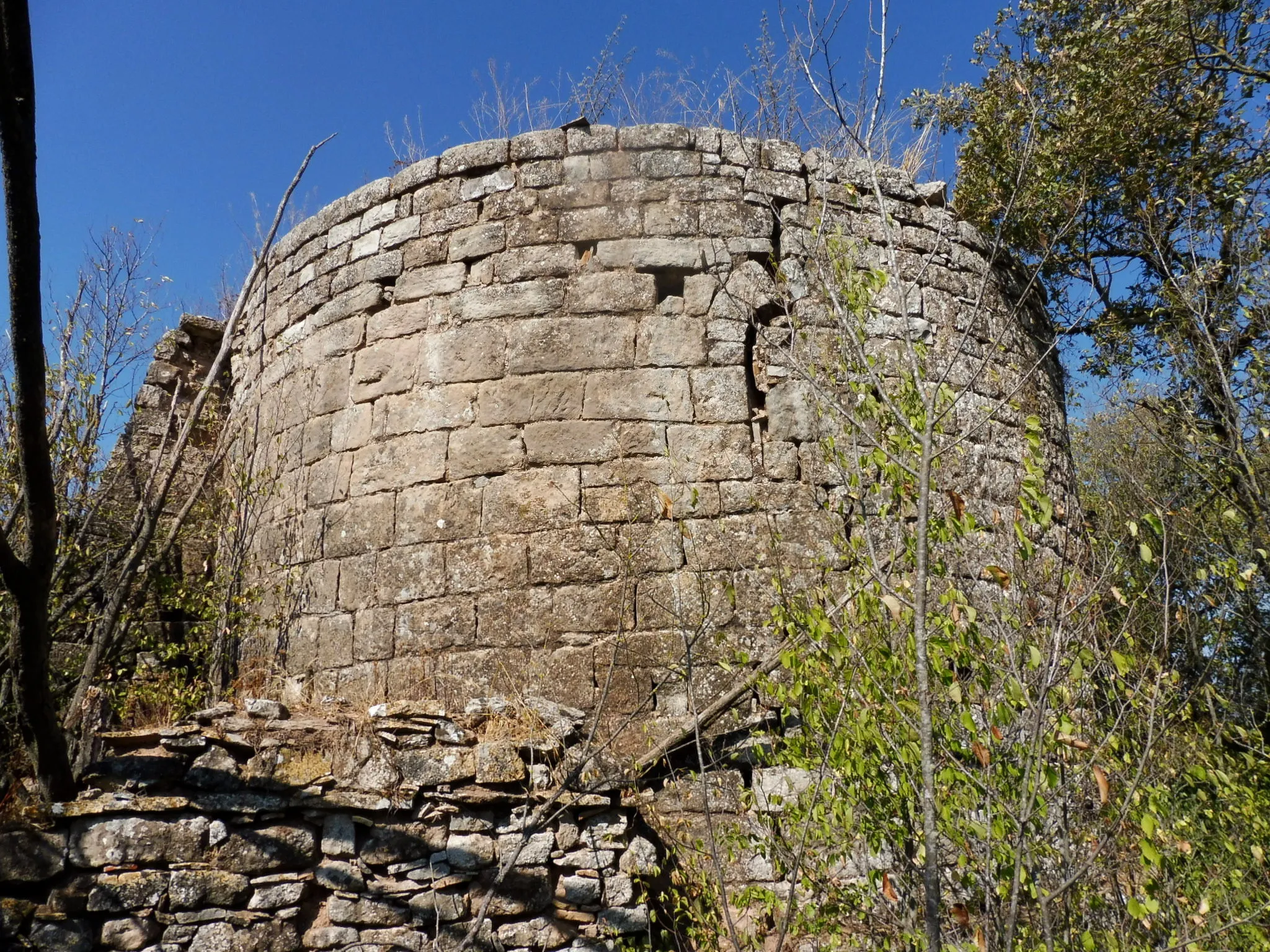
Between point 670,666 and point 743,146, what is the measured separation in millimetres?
2704

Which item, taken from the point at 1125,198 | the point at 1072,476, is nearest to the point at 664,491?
the point at 1072,476

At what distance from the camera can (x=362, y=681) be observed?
4.73 metres

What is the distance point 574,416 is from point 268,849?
2277 mm

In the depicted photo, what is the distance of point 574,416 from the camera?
15.8ft

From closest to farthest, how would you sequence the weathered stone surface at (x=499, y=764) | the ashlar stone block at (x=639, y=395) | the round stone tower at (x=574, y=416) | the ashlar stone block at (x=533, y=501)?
1. the weathered stone surface at (x=499, y=764)
2. the round stone tower at (x=574, y=416)
3. the ashlar stone block at (x=533, y=501)
4. the ashlar stone block at (x=639, y=395)

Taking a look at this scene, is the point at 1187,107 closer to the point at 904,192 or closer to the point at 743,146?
the point at 904,192

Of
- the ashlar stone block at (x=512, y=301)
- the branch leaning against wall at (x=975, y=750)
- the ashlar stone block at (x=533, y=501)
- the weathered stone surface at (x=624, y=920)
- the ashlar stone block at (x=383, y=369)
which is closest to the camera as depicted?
the branch leaning against wall at (x=975, y=750)

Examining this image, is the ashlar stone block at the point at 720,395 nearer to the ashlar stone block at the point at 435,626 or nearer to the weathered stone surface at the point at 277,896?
the ashlar stone block at the point at 435,626

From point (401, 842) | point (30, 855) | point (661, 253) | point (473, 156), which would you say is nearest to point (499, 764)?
point (401, 842)

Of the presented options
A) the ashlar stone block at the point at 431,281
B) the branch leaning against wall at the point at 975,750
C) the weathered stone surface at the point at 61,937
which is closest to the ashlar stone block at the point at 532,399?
the ashlar stone block at the point at 431,281

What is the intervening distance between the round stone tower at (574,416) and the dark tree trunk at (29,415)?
1364mm

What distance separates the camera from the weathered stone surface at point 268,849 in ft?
12.2

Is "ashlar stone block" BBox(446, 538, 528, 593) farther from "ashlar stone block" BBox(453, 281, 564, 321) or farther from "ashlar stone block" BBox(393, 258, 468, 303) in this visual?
"ashlar stone block" BBox(393, 258, 468, 303)

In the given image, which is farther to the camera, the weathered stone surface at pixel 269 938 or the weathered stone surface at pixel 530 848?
the weathered stone surface at pixel 530 848
